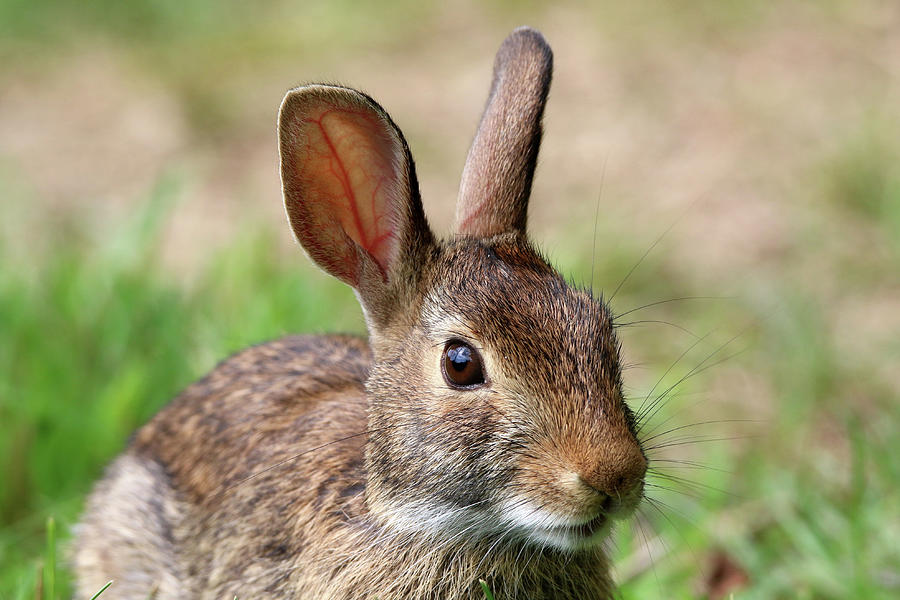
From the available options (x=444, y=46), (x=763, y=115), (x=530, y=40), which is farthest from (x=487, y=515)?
(x=444, y=46)

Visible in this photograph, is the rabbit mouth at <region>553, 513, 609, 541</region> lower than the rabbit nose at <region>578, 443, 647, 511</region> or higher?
lower

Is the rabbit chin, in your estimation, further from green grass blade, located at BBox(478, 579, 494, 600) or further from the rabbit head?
green grass blade, located at BBox(478, 579, 494, 600)

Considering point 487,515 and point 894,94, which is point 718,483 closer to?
point 487,515

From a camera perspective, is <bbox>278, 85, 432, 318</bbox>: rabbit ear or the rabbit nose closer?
the rabbit nose

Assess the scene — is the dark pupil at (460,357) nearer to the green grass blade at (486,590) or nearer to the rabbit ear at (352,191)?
the rabbit ear at (352,191)

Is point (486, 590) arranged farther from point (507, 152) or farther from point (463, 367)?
point (507, 152)

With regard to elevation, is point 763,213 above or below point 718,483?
above

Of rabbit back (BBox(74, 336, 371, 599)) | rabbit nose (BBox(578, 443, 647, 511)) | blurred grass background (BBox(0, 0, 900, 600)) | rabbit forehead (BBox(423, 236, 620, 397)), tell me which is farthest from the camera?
blurred grass background (BBox(0, 0, 900, 600))

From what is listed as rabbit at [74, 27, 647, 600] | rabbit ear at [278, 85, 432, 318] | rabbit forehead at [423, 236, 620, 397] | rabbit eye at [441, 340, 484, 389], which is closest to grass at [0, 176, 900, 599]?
rabbit at [74, 27, 647, 600]
